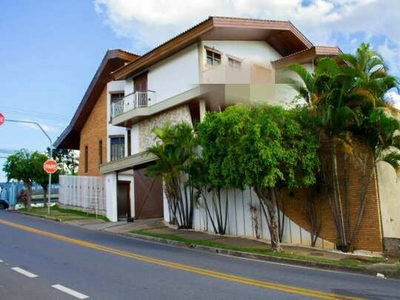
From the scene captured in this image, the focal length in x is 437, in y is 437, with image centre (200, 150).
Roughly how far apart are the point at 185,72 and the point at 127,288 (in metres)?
15.6

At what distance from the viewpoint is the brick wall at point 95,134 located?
29.8 meters

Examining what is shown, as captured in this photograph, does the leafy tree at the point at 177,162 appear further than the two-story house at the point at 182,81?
No

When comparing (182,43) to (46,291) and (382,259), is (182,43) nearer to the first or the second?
(382,259)

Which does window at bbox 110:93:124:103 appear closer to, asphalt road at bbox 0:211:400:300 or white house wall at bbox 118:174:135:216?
white house wall at bbox 118:174:135:216

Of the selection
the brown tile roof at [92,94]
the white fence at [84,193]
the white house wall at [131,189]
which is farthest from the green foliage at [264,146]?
the brown tile roof at [92,94]

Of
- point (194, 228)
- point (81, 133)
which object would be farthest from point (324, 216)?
point (81, 133)

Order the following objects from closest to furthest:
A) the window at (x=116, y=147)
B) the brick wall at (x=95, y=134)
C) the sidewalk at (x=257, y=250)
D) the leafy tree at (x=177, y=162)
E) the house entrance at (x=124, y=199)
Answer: the sidewalk at (x=257, y=250) → the leafy tree at (x=177, y=162) → the house entrance at (x=124, y=199) → the window at (x=116, y=147) → the brick wall at (x=95, y=134)

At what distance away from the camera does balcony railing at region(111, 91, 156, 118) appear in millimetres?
23859

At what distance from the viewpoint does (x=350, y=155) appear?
12898mm

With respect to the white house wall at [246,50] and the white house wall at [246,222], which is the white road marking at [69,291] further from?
the white house wall at [246,50]

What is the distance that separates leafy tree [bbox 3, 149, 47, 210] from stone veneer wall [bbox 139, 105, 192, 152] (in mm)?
11331

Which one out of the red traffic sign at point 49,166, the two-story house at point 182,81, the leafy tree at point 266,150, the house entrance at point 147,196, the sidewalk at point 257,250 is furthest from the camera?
the red traffic sign at point 49,166

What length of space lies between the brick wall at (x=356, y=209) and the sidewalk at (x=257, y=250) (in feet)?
1.80

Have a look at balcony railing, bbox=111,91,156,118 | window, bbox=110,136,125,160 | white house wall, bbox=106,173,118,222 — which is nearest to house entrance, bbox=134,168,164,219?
white house wall, bbox=106,173,118,222
